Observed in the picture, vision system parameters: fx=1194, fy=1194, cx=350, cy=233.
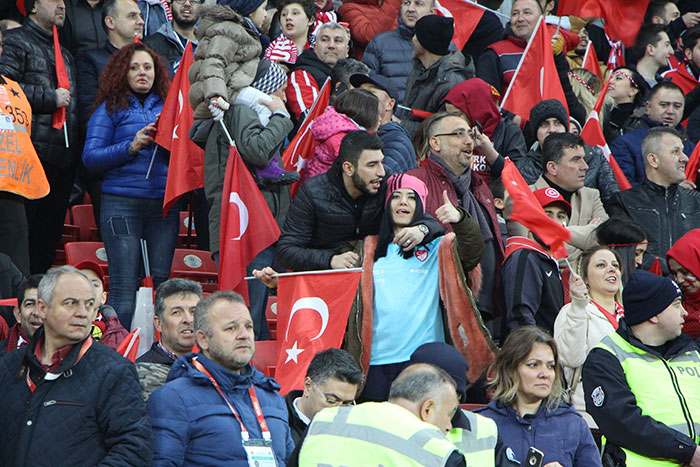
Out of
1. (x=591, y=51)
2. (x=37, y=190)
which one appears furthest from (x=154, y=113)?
(x=591, y=51)

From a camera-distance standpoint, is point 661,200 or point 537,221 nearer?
point 537,221

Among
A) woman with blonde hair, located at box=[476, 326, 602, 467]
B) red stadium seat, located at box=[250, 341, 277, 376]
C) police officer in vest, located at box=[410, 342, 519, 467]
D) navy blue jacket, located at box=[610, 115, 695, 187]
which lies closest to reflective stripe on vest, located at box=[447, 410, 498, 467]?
police officer in vest, located at box=[410, 342, 519, 467]

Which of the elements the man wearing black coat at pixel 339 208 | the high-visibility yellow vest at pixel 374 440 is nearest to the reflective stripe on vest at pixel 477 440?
the high-visibility yellow vest at pixel 374 440

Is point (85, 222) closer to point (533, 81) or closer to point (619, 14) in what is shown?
point (533, 81)

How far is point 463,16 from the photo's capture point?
1272 cm

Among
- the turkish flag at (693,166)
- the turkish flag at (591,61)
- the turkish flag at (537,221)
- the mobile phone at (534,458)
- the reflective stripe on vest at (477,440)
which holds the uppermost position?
the turkish flag at (591,61)

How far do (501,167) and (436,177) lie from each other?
3.64ft

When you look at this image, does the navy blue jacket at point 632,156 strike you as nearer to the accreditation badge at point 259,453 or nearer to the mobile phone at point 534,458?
the mobile phone at point 534,458

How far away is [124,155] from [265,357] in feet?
6.70

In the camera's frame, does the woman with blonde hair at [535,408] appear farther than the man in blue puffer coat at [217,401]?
Yes

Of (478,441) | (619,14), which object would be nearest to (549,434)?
(478,441)

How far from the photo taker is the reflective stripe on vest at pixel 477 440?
562 cm

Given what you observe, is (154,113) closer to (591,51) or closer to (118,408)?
(118,408)

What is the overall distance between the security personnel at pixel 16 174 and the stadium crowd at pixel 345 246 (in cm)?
2
